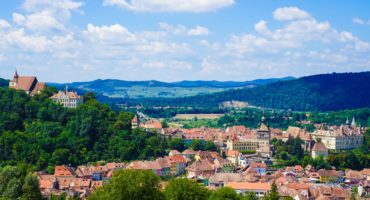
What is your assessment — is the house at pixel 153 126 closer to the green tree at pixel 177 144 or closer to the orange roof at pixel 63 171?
the green tree at pixel 177 144

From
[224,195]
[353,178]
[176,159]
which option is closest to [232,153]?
[176,159]

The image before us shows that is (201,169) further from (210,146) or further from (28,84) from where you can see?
(28,84)

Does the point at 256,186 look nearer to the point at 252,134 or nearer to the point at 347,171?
the point at 347,171

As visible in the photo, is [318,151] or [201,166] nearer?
[201,166]

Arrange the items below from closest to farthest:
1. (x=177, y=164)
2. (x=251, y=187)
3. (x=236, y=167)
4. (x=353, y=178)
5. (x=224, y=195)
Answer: (x=224, y=195) → (x=251, y=187) → (x=353, y=178) → (x=177, y=164) → (x=236, y=167)

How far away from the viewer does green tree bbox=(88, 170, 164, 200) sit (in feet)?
131

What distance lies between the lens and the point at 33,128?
7744cm

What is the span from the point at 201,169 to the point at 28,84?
34.4 metres

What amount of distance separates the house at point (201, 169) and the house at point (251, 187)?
9693mm

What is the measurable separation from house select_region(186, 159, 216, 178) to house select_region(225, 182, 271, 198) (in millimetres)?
9693

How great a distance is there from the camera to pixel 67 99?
93312mm

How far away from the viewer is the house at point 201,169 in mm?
72000

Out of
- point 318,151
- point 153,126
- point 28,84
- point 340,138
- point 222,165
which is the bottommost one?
point 222,165

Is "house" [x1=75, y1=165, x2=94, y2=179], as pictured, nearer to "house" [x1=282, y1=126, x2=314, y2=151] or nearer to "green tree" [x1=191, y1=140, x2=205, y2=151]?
"green tree" [x1=191, y1=140, x2=205, y2=151]
